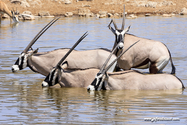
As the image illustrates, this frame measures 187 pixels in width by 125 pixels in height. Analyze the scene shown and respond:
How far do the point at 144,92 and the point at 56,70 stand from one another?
68.1 inches

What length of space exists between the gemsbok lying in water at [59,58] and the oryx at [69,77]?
0.31 metres

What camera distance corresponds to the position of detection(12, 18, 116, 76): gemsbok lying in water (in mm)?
9008

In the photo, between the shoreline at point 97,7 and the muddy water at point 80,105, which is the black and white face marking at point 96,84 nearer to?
the muddy water at point 80,105

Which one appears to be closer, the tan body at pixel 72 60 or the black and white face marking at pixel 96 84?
the black and white face marking at pixel 96 84

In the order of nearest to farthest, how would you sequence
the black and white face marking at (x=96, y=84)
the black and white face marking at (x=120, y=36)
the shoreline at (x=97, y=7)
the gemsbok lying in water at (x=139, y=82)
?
the black and white face marking at (x=96, y=84) < the gemsbok lying in water at (x=139, y=82) < the black and white face marking at (x=120, y=36) < the shoreline at (x=97, y=7)

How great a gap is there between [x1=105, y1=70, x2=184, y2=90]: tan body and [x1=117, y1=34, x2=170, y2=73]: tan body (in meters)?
1.70

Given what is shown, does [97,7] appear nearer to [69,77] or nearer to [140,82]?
[69,77]

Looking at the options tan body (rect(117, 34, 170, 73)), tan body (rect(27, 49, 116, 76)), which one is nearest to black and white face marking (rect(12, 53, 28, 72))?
tan body (rect(27, 49, 116, 76))

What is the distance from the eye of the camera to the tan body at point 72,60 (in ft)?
29.6

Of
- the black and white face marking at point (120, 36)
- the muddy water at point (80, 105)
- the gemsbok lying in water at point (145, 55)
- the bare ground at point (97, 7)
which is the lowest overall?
the bare ground at point (97, 7)

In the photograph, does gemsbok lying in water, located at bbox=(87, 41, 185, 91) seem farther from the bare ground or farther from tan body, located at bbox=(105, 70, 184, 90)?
the bare ground

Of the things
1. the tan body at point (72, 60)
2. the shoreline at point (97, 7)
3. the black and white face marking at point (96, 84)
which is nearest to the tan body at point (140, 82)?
the black and white face marking at point (96, 84)

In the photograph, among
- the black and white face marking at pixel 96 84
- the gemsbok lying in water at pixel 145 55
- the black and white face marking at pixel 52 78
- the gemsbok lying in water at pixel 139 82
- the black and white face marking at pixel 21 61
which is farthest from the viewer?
the gemsbok lying in water at pixel 145 55

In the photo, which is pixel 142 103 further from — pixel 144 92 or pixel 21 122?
pixel 21 122
